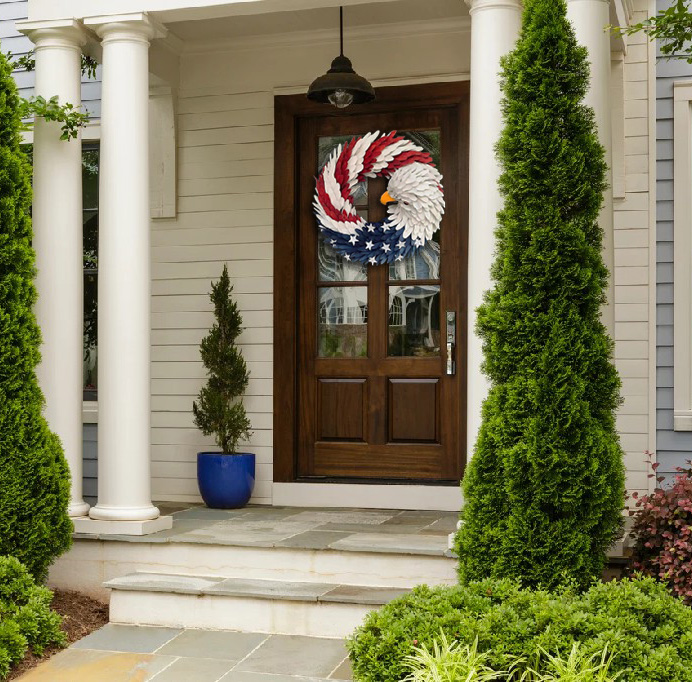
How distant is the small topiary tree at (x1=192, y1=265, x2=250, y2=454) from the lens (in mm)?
6473

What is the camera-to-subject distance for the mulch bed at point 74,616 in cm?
445

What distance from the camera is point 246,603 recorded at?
15.6 feet

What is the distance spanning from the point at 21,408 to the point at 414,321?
2625 millimetres

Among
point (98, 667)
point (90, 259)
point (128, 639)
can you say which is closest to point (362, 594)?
point (128, 639)

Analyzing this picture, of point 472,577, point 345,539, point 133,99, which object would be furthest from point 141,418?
point 472,577

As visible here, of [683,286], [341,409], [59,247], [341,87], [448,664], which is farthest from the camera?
[341,409]

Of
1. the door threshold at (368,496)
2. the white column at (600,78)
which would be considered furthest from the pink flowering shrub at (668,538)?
the door threshold at (368,496)

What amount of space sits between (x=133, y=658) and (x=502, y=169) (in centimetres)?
275

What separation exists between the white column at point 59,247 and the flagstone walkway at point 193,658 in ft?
3.54

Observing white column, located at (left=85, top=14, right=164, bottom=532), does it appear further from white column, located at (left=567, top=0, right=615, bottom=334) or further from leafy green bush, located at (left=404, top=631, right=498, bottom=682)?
white column, located at (left=567, top=0, right=615, bottom=334)

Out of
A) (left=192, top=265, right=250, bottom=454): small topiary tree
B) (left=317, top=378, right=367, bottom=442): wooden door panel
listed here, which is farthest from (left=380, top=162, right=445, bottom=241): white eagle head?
(left=192, top=265, right=250, bottom=454): small topiary tree

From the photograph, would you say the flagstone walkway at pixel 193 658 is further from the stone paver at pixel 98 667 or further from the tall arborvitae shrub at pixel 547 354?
the tall arborvitae shrub at pixel 547 354

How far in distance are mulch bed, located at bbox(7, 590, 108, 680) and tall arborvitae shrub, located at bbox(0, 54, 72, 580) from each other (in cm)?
25

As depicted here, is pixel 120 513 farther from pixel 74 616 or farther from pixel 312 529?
pixel 312 529
